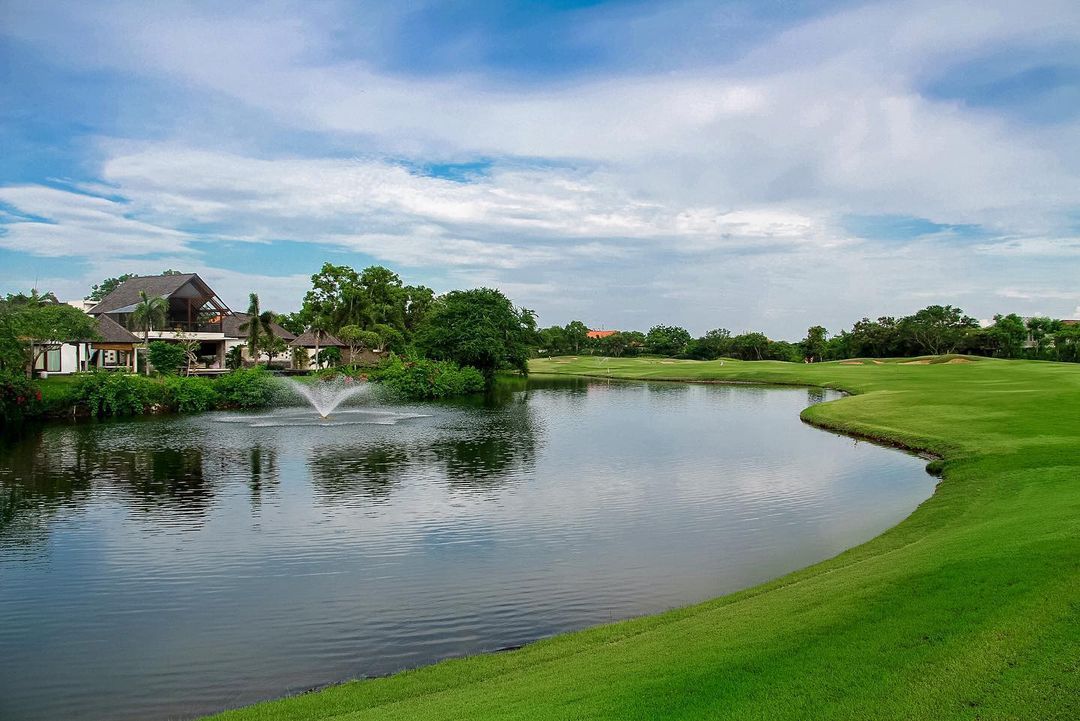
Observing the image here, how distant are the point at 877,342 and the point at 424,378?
246 feet

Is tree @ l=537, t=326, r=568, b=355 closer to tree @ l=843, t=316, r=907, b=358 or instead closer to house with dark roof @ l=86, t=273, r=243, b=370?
tree @ l=843, t=316, r=907, b=358

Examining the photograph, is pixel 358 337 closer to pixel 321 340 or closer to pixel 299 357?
pixel 299 357

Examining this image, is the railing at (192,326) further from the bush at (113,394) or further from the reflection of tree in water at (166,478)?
the reflection of tree in water at (166,478)

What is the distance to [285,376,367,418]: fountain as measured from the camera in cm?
4850

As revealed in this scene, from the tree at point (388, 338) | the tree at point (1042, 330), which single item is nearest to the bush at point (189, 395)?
the tree at point (388, 338)

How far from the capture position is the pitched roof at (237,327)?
78.3 meters

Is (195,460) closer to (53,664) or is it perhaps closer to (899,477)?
(53,664)

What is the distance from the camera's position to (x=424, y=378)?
2418 inches

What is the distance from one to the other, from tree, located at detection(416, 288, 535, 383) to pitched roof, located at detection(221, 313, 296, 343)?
15.8m

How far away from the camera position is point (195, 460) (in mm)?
26766

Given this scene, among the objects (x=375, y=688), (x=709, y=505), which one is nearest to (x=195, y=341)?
(x=709, y=505)

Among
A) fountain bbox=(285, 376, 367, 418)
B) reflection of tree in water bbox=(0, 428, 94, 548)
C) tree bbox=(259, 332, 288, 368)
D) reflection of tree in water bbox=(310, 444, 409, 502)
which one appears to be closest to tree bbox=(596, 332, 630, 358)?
tree bbox=(259, 332, 288, 368)

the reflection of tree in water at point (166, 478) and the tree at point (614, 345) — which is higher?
the tree at point (614, 345)

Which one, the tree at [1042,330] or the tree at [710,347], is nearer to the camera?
the tree at [1042,330]
